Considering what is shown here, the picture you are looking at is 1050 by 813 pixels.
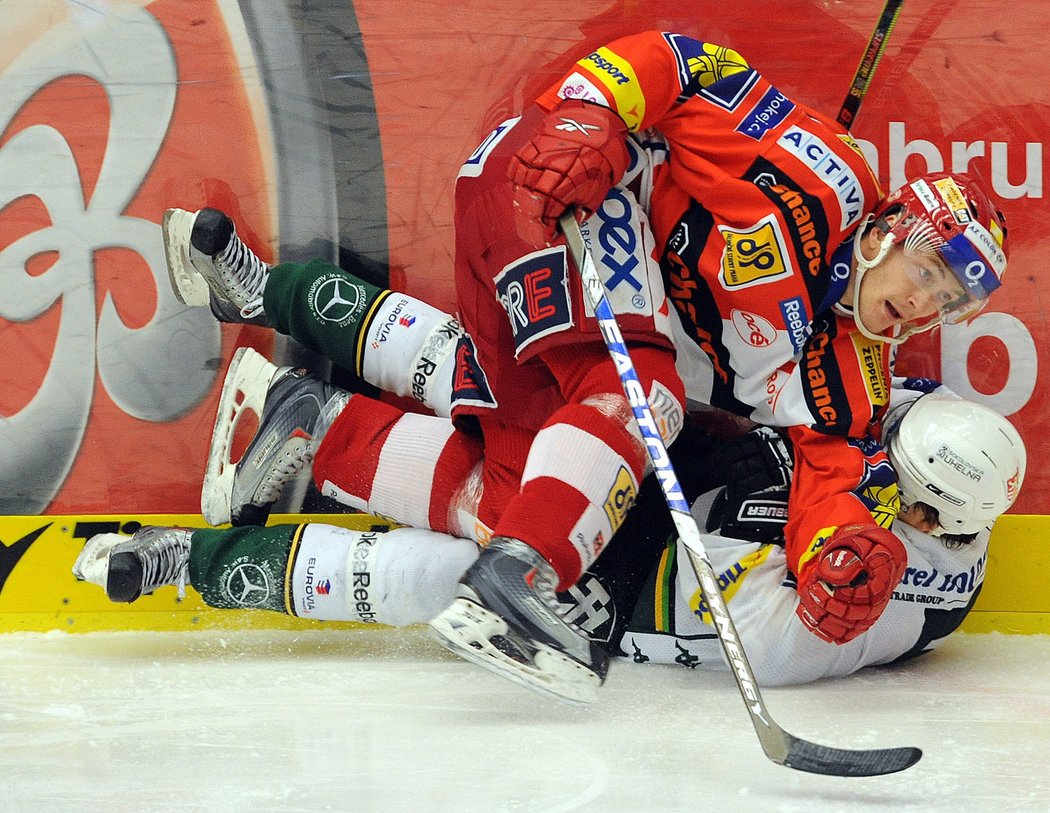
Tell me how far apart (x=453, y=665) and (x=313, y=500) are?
51cm

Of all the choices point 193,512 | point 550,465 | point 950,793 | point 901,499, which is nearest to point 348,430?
point 193,512

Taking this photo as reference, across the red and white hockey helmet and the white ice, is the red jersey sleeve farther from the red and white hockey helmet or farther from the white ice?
the white ice

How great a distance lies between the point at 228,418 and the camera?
7.24 ft

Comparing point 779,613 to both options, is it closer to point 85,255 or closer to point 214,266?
point 214,266

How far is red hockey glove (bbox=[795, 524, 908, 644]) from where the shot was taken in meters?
1.71

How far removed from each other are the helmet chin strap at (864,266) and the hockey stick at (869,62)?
1.33ft

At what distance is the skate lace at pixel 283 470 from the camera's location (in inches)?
84.3

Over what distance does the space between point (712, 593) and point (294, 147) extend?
1242 mm

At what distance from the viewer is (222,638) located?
86.4 inches

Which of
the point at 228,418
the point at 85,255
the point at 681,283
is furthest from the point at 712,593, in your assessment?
the point at 85,255


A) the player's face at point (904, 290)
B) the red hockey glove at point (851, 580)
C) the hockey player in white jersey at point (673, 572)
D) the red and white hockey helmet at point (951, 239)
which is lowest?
the hockey player in white jersey at point (673, 572)

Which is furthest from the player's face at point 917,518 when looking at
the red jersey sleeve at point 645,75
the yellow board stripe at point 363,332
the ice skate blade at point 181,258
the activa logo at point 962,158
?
the ice skate blade at point 181,258

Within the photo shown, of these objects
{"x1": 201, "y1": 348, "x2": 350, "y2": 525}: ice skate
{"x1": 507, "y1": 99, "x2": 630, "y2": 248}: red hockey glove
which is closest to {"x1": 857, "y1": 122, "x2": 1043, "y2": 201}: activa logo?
{"x1": 507, "y1": 99, "x2": 630, "y2": 248}: red hockey glove

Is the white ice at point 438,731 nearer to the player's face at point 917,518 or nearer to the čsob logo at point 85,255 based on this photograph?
the player's face at point 917,518
